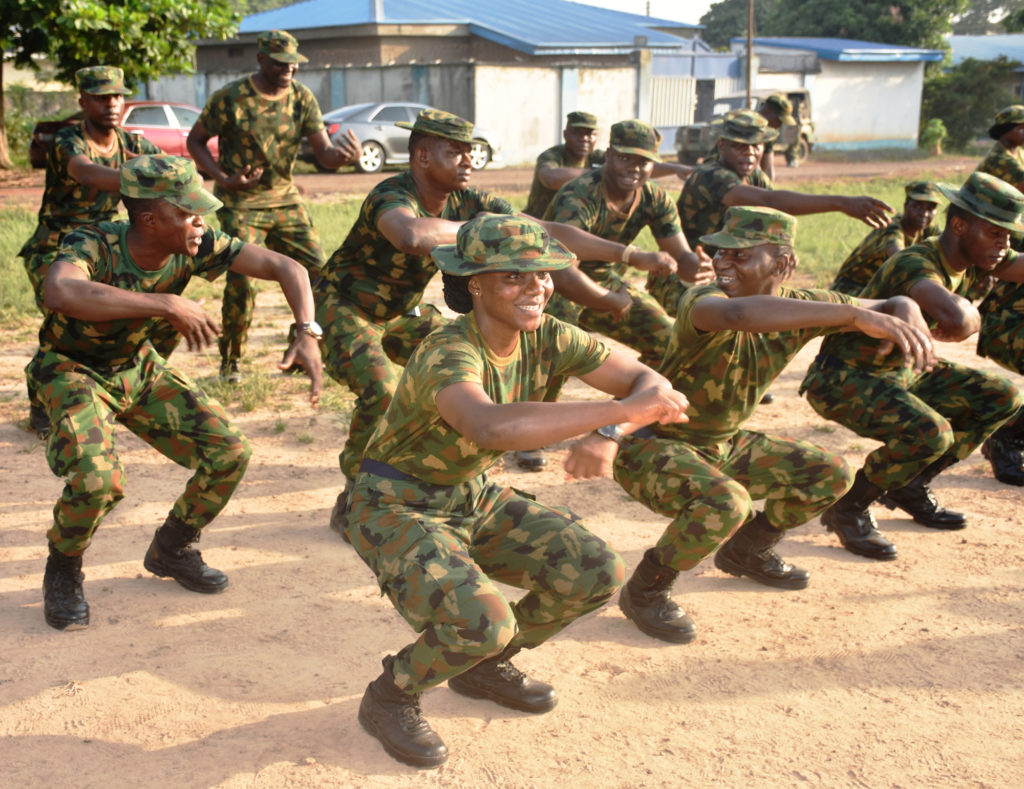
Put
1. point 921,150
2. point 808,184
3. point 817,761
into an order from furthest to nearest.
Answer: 1. point 921,150
2. point 808,184
3. point 817,761

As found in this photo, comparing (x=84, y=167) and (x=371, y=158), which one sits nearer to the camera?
(x=84, y=167)

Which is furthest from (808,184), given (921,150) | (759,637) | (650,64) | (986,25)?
(986,25)

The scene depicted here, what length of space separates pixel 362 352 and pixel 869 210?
299 centimetres

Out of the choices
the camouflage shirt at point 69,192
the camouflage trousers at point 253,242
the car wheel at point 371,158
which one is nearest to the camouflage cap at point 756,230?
the camouflage trousers at point 253,242

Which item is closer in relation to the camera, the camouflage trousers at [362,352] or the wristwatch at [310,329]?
the wristwatch at [310,329]

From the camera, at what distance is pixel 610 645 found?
4.54 meters

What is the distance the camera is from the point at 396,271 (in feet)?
18.8

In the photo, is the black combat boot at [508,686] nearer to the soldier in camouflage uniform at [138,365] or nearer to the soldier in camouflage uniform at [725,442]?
the soldier in camouflage uniform at [725,442]

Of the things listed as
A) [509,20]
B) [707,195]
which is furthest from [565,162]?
[509,20]

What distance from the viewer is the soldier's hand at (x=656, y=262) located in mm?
5422

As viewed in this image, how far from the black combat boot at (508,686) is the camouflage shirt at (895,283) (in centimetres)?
255

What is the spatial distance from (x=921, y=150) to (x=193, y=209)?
122 feet

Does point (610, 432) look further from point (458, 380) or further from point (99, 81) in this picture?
point (99, 81)

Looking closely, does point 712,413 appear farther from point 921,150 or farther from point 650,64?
point 921,150
